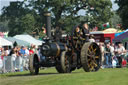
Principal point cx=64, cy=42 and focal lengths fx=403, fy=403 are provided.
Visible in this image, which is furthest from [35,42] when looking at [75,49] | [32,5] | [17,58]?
[75,49]

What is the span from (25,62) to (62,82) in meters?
15.5

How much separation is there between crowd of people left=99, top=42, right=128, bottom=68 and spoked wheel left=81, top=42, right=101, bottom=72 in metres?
9.01

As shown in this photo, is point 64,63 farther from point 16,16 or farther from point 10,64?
point 16,16

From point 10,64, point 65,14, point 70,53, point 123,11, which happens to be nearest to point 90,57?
point 70,53

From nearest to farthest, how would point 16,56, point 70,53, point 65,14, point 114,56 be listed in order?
point 70,53 < point 16,56 < point 114,56 < point 65,14

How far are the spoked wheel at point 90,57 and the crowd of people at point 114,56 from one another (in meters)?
9.01

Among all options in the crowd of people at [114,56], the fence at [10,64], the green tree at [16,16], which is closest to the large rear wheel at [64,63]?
the fence at [10,64]

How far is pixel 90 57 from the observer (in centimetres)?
1495

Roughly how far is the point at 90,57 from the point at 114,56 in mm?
10396

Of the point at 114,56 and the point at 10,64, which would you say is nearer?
the point at 10,64

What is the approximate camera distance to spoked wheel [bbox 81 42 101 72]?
14.6 m

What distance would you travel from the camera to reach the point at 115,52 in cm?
2517

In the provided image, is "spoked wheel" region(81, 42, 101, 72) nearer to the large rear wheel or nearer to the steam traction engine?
the steam traction engine

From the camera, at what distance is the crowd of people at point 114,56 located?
80.6 feet
